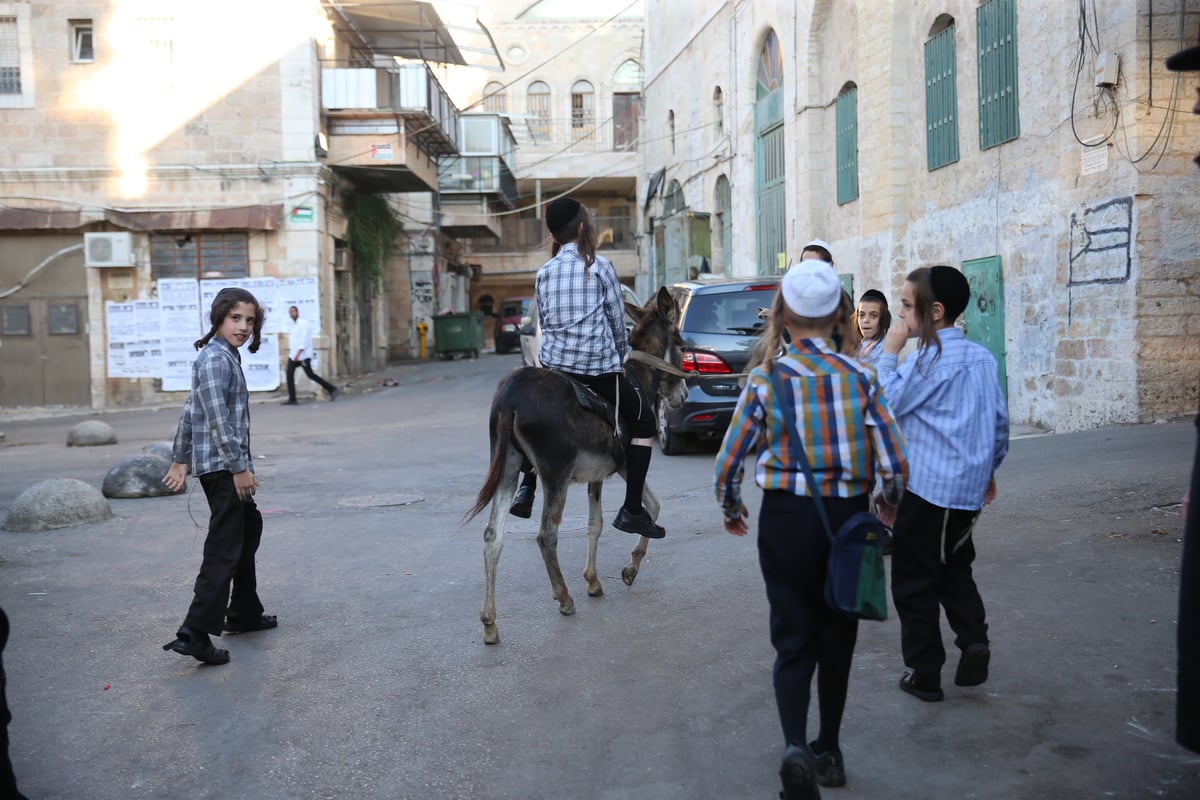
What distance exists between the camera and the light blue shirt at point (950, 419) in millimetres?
4473

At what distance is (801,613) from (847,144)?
57.9ft

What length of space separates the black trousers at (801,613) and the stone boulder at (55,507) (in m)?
7.40

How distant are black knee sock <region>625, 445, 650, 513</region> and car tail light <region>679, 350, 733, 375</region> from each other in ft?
17.6

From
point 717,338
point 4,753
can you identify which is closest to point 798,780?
point 4,753

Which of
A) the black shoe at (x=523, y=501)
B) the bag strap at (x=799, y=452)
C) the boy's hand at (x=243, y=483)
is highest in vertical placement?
the bag strap at (x=799, y=452)

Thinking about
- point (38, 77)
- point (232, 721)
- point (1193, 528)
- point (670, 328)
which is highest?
point (38, 77)

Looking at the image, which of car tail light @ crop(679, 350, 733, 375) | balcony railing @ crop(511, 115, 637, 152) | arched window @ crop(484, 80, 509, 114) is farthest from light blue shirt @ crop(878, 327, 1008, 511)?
arched window @ crop(484, 80, 509, 114)

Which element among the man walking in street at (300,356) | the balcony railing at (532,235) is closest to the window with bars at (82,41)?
the man walking in street at (300,356)

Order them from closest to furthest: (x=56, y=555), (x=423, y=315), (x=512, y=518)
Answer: (x=56, y=555) < (x=512, y=518) < (x=423, y=315)

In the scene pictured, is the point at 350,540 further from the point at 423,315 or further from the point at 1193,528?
the point at 423,315

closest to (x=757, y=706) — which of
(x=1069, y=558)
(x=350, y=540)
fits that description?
(x=1069, y=558)

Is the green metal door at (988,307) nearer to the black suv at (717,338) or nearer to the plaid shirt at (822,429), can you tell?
the black suv at (717,338)

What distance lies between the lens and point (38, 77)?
23.8m

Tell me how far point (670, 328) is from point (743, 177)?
2111cm
